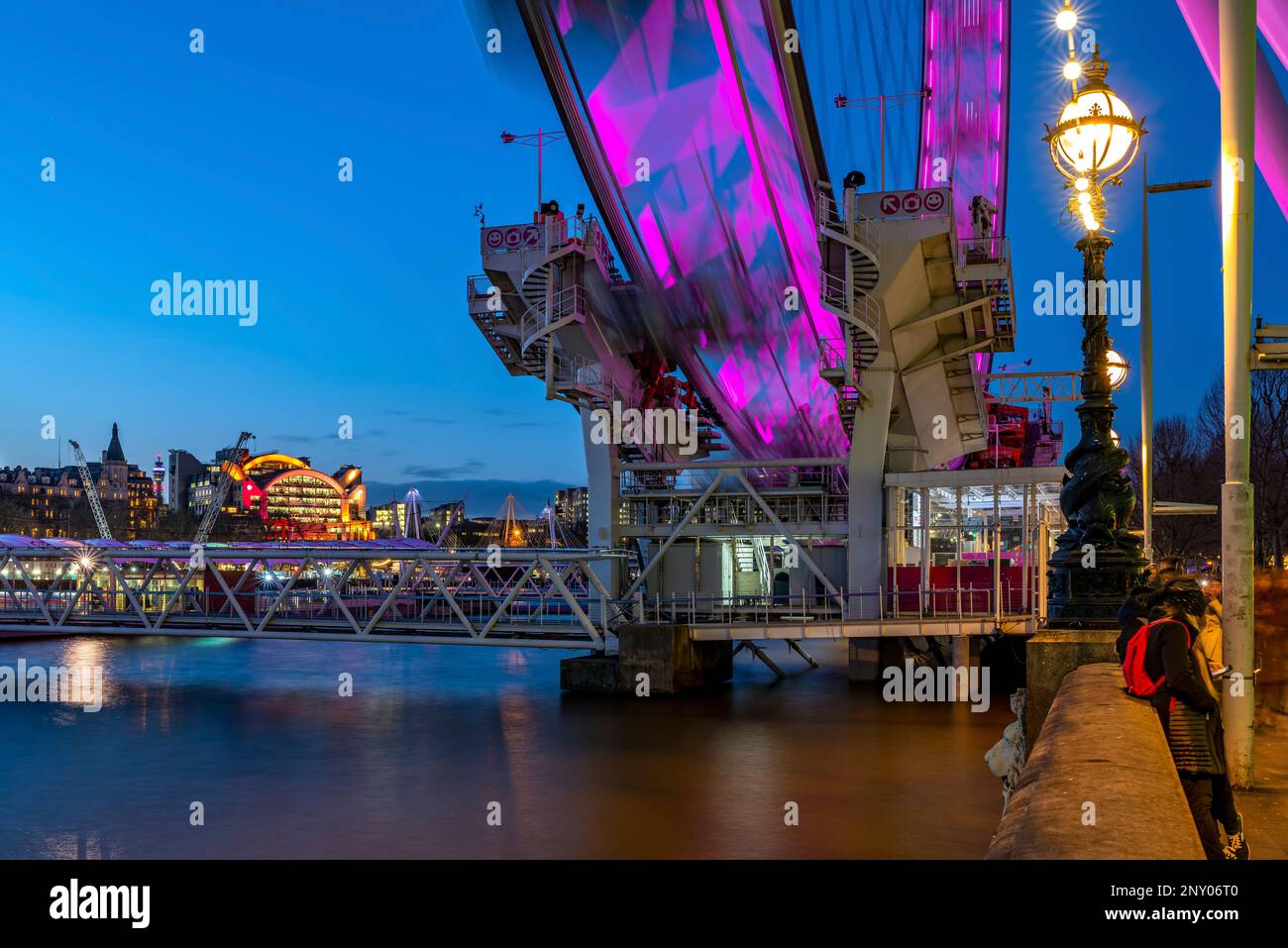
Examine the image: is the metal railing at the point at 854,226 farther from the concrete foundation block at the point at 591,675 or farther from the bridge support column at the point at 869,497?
the concrete foundation block at the point at 591,675

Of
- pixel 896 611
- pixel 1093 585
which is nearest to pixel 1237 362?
pixel 1093 585

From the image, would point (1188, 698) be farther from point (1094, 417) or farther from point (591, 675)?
point (591, 675)

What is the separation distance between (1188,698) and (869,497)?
27.1 m

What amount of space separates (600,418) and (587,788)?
57.9ft

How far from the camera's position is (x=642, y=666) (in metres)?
31.6

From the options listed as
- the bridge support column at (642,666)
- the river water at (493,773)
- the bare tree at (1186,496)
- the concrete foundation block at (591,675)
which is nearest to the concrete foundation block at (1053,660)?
the river water at (493,773)

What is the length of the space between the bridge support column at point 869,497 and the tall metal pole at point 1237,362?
75.1ft

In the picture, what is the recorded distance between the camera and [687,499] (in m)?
37.2

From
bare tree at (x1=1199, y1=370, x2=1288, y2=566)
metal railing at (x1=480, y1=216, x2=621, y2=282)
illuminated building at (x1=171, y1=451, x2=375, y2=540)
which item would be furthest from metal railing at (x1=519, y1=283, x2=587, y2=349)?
illuminated building at (x1=171, y1=451, x2=375, y2=540)

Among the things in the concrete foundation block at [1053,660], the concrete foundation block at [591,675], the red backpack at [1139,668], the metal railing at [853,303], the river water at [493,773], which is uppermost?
the metal railing at [853,303]

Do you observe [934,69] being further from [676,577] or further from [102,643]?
[102,643]

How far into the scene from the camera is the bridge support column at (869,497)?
33.4 metres

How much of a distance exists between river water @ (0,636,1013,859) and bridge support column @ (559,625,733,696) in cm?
54

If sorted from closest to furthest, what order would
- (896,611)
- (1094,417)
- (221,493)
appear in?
(1094,417) → (896,611) → (221,493)
